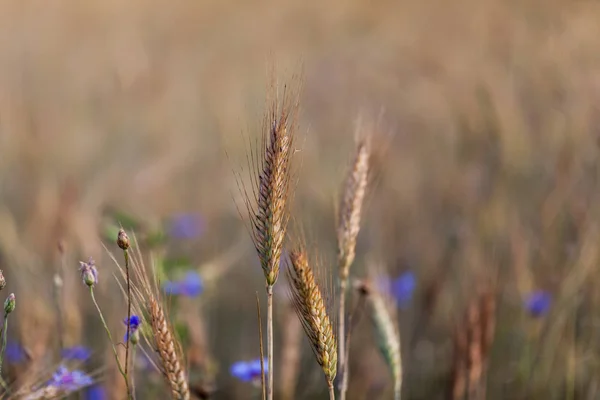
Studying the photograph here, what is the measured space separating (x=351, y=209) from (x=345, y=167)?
0.18 metres

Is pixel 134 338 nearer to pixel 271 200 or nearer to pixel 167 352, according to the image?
pixel 167 352

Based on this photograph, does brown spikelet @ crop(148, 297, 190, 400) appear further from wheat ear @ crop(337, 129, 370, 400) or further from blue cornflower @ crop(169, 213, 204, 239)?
blue cornflower @ crop(169, 213, 204, 239)

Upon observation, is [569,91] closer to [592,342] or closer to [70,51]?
[592,342]

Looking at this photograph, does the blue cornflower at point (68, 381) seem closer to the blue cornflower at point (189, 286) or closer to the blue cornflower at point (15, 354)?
the blue cornflower at point (15, 354)

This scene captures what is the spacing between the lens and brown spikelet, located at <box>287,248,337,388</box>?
3.15 ft

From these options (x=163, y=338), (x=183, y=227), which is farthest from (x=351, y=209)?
(x=183, y=227)

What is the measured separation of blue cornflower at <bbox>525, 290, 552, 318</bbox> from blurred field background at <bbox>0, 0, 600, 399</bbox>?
3 centimetres

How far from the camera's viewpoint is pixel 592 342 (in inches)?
76.9

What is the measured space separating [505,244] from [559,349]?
0.60 m

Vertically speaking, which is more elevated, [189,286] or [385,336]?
[189,286]

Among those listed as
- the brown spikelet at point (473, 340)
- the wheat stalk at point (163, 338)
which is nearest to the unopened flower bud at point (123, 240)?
the wheat stalk at point (163, 338)

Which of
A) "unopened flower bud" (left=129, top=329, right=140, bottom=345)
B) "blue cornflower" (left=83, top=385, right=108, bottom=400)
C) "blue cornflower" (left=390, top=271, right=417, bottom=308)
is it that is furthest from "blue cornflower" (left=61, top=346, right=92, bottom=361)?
"blue cornflower" (left=390, top=271, right=417, bottom=308)

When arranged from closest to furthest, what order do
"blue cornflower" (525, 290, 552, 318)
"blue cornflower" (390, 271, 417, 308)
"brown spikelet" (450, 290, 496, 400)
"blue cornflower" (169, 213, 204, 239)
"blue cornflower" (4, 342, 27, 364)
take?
1. "brown spikelet" (450, 290, 496, 400)
2. "blue cornflower" (4, 342, 27, 364)
3. "blue cornflower" (525, 290, 552, 318)
4. "blue cornflower" (390, 271, 417, 308)
5. "blue cornflower" (169, 213, 204, 239)

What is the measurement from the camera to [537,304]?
1875 mm
